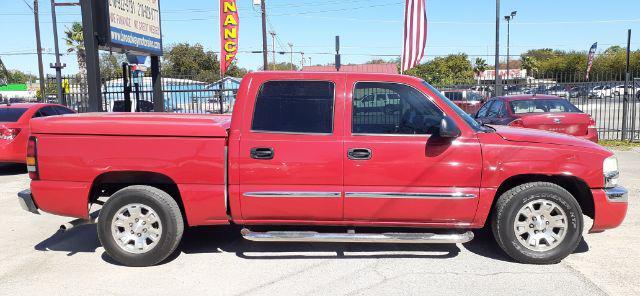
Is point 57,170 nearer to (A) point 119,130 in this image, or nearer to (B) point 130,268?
(A) point 119,130

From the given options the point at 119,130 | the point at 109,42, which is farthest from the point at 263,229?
the point at 109,42

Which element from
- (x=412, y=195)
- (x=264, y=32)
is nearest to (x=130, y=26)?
(x=412, y=195)

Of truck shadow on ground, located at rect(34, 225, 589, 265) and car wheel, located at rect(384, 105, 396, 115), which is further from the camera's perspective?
truck shadow on ground, located at rect(34, 225, 589, 265)

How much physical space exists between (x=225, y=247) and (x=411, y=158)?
7.36 feet

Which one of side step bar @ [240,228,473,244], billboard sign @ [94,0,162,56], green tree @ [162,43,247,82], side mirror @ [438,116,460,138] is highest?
green tree @ [162,43,247,82]

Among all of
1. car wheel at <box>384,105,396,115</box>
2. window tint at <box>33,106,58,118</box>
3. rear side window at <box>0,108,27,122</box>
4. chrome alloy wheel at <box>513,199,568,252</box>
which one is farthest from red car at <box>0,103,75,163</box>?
chrome alloy wheel at <box>513,199,568,252</box>

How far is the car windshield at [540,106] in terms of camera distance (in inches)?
394

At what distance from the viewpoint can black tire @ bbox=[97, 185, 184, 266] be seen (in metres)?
4.61

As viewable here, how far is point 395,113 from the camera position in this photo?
15.2 ft

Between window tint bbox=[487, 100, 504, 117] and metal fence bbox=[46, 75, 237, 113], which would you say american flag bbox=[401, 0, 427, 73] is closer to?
window tint bbox=[487, 100, 504, 117]

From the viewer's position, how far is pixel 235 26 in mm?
18406

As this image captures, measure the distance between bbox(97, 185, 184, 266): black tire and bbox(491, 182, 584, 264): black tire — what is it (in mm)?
3028

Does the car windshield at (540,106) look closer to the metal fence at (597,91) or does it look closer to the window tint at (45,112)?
the metal fence at (597,91)

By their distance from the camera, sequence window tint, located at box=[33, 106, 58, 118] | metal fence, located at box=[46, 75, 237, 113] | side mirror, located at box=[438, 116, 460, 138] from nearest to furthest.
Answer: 1. side mirror, located at box=[438, 116, 460, 138]
2. window tint, located at box=[33, 106, 58, 118]
3. metal fence, located at box=[46, 75, 237, 113]
